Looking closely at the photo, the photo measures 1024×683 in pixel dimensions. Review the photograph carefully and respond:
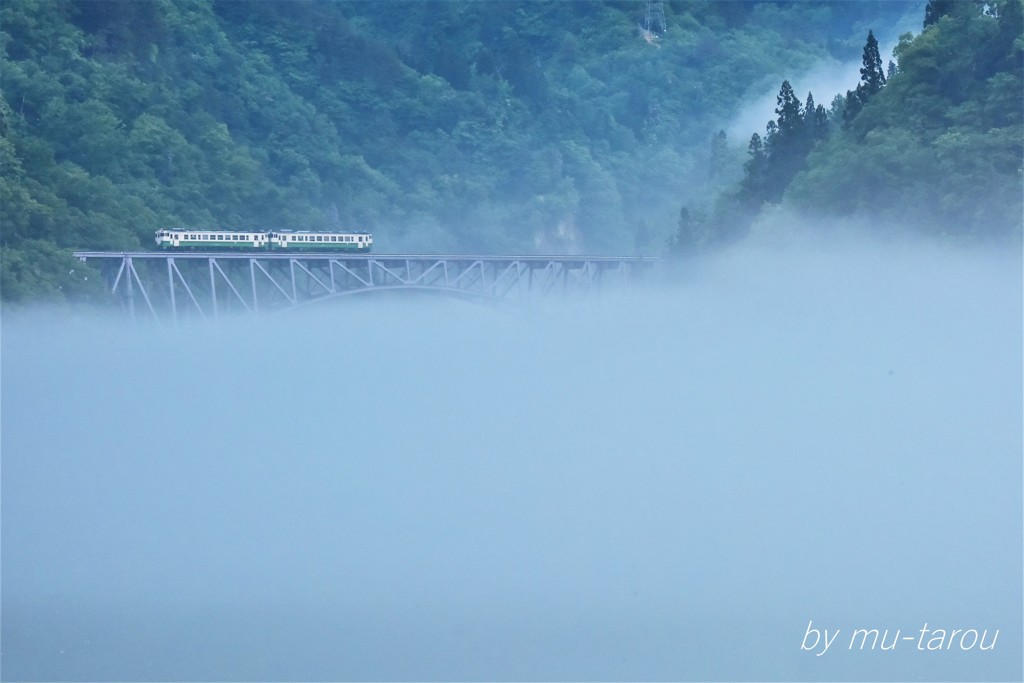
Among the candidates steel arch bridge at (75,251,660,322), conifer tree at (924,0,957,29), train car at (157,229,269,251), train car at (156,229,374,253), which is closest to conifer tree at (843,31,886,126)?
conifer tree at (924,0,957,29)

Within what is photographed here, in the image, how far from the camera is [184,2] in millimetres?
57125

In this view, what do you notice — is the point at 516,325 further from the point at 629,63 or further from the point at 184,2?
the point at 629,63

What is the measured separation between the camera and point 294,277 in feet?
122

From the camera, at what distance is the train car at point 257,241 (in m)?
36.2

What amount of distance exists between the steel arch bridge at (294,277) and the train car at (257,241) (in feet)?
0.94

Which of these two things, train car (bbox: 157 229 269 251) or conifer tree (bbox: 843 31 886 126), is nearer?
train car (bbox: 157 229 269 251)

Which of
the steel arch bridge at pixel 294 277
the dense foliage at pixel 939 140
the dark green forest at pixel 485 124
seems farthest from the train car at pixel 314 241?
the dense foliage at pixel 939 140

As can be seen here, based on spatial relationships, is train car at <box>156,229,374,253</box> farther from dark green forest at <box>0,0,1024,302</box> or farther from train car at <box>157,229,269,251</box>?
dark green forest at <box>0,0,1024,302</box>

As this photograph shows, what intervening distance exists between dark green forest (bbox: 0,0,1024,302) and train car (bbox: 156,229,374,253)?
7.84ft

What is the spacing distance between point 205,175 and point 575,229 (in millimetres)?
15475

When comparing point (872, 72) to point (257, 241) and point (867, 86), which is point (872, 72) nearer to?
point (867, 86)

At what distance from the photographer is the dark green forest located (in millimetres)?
33812

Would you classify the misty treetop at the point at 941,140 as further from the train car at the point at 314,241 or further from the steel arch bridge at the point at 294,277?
the train car at the point at 314,241

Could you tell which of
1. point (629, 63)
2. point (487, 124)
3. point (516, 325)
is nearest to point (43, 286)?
point (516, 325)
